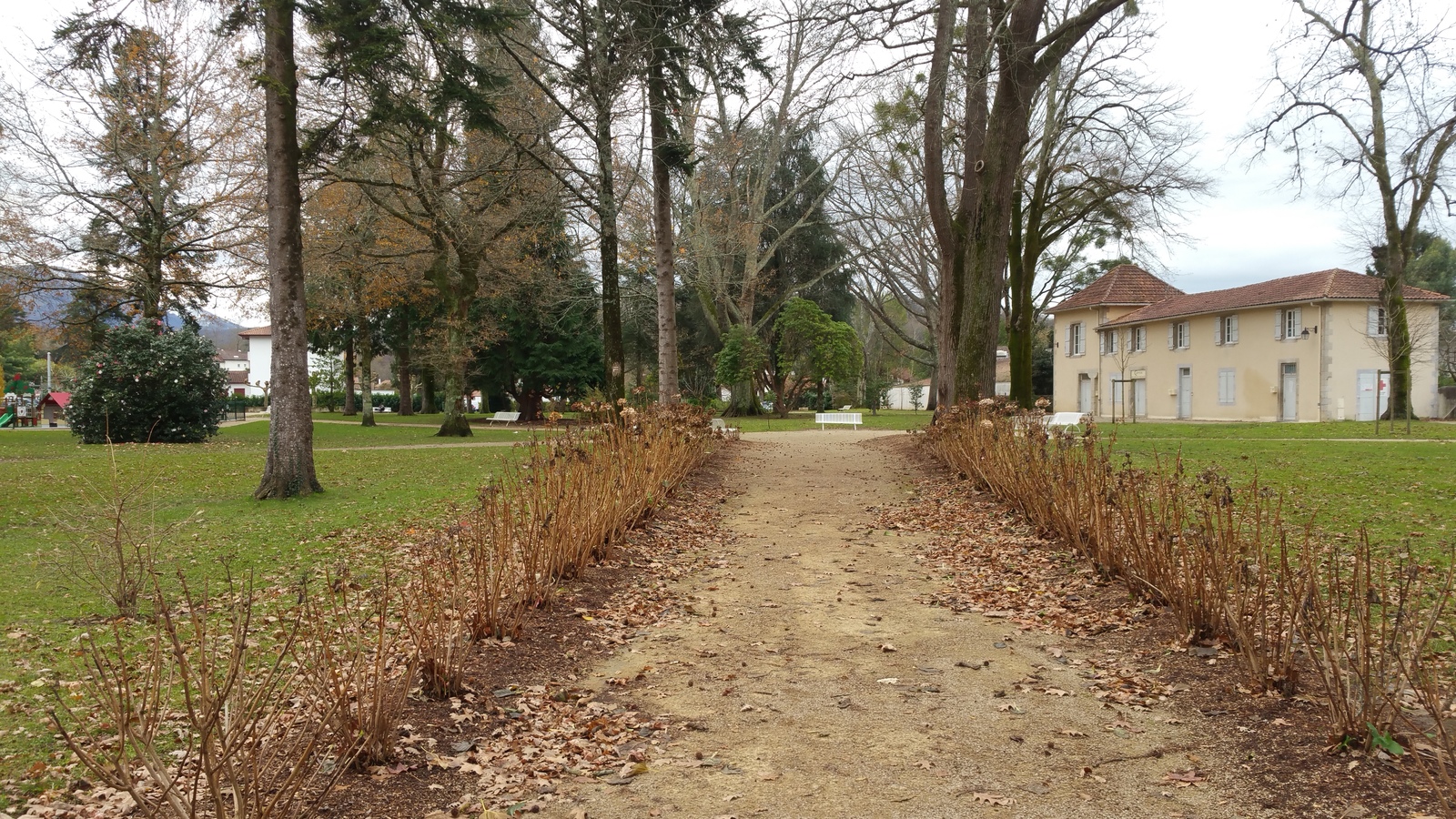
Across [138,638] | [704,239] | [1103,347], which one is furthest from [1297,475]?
[1103,347]

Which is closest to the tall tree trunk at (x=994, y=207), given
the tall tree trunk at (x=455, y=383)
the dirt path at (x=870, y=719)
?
the dirt path at (x=870, y=719)

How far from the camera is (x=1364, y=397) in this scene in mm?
30453

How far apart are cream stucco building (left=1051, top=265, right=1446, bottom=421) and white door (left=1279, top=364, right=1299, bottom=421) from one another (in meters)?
0.03

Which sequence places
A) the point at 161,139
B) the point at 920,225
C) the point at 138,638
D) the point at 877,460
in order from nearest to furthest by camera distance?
the point at 138,638 < the point at 877,460 < the point at 161,139 < the point at 920,225

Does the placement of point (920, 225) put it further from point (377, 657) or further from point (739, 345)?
point (377, 657)

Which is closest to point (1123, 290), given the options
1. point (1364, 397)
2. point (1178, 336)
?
point (1178, 336)

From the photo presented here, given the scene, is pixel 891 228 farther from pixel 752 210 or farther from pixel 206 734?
pixel 206 734

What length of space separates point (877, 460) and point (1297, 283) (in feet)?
80.6

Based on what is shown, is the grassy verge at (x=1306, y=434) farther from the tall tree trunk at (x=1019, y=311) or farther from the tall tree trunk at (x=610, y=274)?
the tall tree trunk at (x=610, y=274)

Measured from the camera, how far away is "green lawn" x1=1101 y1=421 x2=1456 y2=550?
7.37m

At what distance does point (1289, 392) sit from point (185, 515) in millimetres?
33691

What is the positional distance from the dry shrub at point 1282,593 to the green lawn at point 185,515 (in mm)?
4280

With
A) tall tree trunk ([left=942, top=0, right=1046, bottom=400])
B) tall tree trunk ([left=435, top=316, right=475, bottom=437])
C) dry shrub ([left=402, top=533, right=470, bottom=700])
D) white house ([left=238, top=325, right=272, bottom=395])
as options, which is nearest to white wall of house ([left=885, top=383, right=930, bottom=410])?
tall tree trunk ([left=435, top=316, right=475, bottom=437])

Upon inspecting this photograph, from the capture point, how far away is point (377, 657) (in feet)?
11.4
